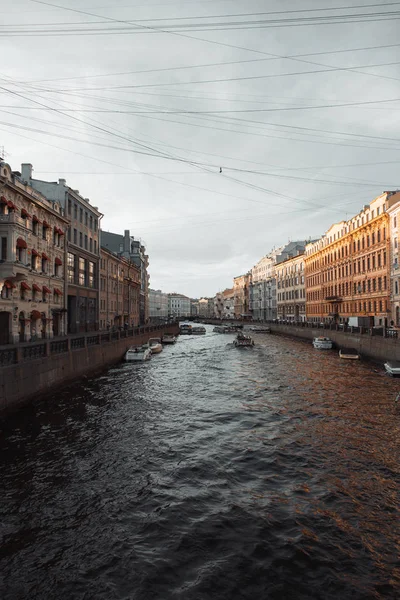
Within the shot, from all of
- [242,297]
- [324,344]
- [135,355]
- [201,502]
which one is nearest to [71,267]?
[135,355]

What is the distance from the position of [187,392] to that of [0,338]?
14876 mm

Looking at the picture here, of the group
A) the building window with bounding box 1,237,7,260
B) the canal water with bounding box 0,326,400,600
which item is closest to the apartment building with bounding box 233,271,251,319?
the building window with bounding box 1,237,7,260

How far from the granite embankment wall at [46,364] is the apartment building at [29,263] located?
5701mm

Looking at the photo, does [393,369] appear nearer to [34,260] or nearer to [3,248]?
[3,248]

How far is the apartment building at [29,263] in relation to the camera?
26.1 meters

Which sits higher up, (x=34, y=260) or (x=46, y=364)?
(x=34, y=260)

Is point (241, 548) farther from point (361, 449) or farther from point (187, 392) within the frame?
point (187, 392)

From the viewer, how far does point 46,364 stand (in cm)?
2017

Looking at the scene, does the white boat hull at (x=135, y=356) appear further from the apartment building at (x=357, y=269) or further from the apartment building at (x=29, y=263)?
the apartment building at (x=357, y=269)

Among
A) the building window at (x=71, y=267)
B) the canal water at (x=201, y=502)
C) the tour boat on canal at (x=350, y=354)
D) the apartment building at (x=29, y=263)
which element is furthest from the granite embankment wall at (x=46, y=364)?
the tour boat on canal at (x=350, y=354)

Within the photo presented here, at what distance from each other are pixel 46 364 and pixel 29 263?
1347cm

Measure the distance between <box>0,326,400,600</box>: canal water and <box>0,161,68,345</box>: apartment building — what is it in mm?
12353

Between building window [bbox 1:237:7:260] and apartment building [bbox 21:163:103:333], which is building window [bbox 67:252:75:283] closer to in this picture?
apartment building [bbox 21:163:103:333]

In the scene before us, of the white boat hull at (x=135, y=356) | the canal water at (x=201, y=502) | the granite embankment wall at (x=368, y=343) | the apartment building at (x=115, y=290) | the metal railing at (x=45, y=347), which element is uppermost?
the apartment building at (x=115, y=290)
